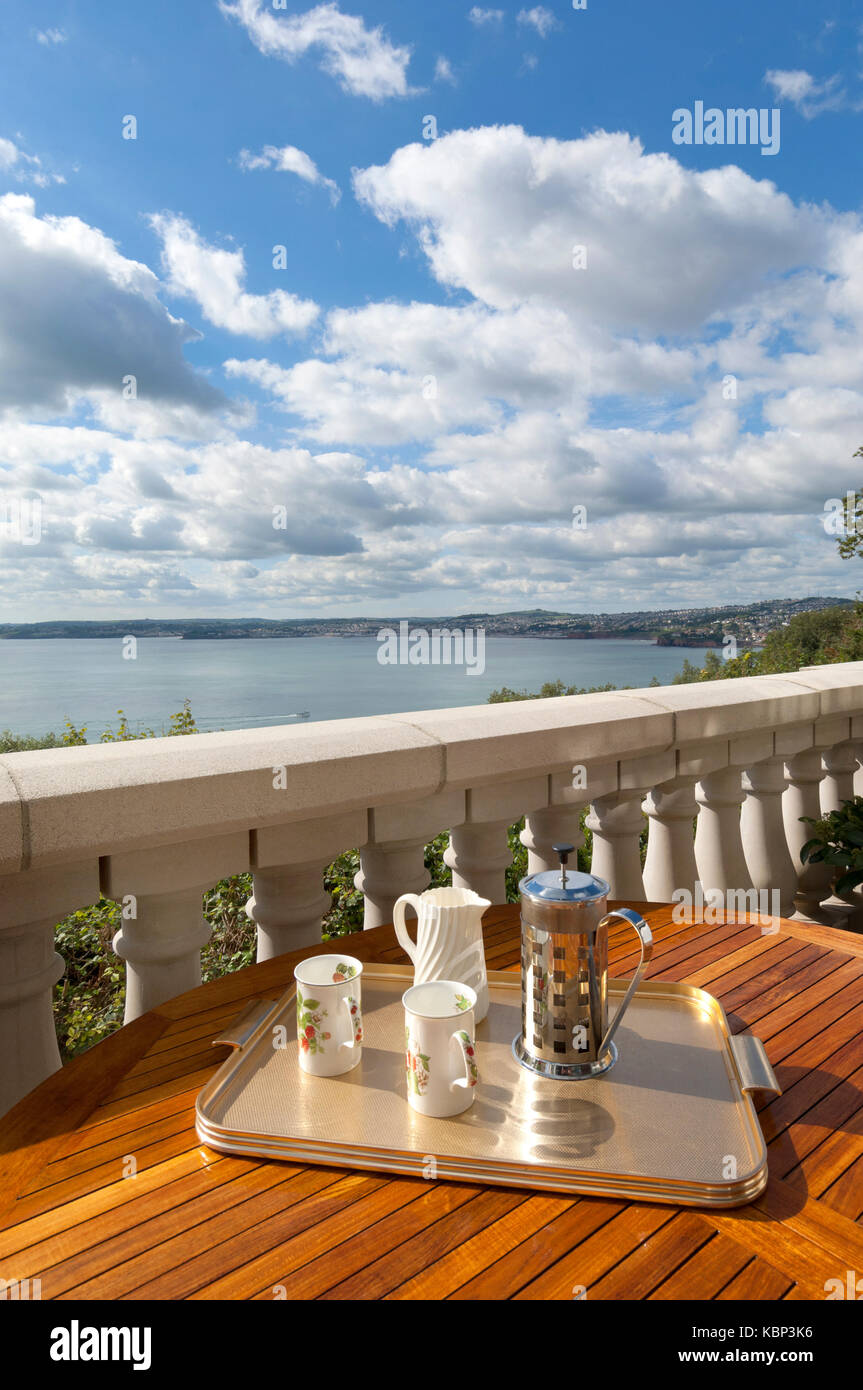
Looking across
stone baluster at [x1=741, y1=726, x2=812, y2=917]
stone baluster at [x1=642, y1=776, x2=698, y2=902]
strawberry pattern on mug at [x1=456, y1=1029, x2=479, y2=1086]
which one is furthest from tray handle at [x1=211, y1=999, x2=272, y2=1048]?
stone baluster at [x1=741, y1=726, x2=812, y2=917]

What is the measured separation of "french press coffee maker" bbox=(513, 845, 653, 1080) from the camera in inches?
38.8

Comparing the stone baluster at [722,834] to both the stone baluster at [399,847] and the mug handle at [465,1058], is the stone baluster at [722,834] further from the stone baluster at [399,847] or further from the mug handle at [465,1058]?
the mug handle at [465,1058]

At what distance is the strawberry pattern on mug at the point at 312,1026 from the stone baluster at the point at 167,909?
1.82 feet

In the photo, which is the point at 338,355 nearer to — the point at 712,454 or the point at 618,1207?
the point at 712,454

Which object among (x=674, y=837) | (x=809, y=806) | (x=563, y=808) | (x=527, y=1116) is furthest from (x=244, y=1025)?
(x=809, y=806)

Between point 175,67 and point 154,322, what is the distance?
1427 cm

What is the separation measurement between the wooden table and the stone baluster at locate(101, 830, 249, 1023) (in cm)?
43

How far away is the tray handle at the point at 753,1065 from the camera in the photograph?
3.21ft

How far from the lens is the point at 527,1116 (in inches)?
35.9

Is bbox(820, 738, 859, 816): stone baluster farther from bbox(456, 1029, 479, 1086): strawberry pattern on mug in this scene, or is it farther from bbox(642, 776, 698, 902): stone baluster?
bbox(456, 1029, 479, 1086): strawberry pattern on mug

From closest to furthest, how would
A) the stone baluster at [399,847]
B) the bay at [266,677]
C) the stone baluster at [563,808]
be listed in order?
the stone baluster at [399,847] → the stone baluster at [563,808] → the bay at [266,677]

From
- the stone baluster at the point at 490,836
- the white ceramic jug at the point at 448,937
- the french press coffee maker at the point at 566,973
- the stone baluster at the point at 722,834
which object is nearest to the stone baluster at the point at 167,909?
the white ceramic jug at the point at 448,937

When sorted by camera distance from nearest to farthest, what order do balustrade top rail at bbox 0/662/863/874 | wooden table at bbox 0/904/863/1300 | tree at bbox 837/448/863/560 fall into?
wooden table at bbox 0/904/863/1300 < balustrade top rail at bbox 0/662/863/874 < tree at bbox 837/448/863/560

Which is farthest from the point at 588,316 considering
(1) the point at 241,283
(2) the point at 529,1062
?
(1) the point at 241,283
